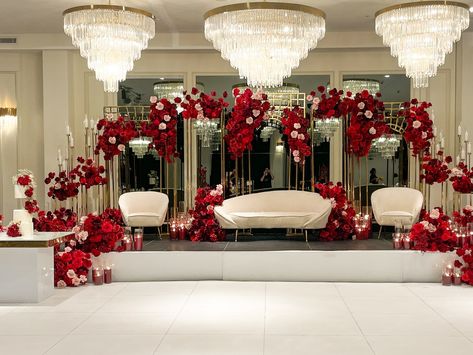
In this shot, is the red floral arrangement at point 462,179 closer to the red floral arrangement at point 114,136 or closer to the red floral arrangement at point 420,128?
the red floral arrangement at point 420,128

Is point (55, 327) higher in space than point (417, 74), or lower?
lower

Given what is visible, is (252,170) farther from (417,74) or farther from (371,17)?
(417,74)

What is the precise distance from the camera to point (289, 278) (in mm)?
7785

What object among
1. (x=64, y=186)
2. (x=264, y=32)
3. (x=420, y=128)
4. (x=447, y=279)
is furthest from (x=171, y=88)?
(x=447, y=279)

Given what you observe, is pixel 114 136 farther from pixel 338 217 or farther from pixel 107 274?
pixel 338 217

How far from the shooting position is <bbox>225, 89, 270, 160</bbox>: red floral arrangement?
929cm

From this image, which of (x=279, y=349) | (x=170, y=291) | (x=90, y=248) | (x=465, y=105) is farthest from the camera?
(x=465, y=105)

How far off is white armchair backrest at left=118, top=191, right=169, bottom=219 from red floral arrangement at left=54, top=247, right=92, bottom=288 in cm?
226

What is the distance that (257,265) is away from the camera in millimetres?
7824

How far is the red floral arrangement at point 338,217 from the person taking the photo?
29.4 feet

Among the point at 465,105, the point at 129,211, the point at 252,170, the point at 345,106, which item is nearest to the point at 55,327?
the point at 129,211

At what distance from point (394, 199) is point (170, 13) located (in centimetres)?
434

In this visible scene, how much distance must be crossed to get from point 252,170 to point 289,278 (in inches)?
155

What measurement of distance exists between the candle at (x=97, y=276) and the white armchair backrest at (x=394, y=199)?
418 cm
